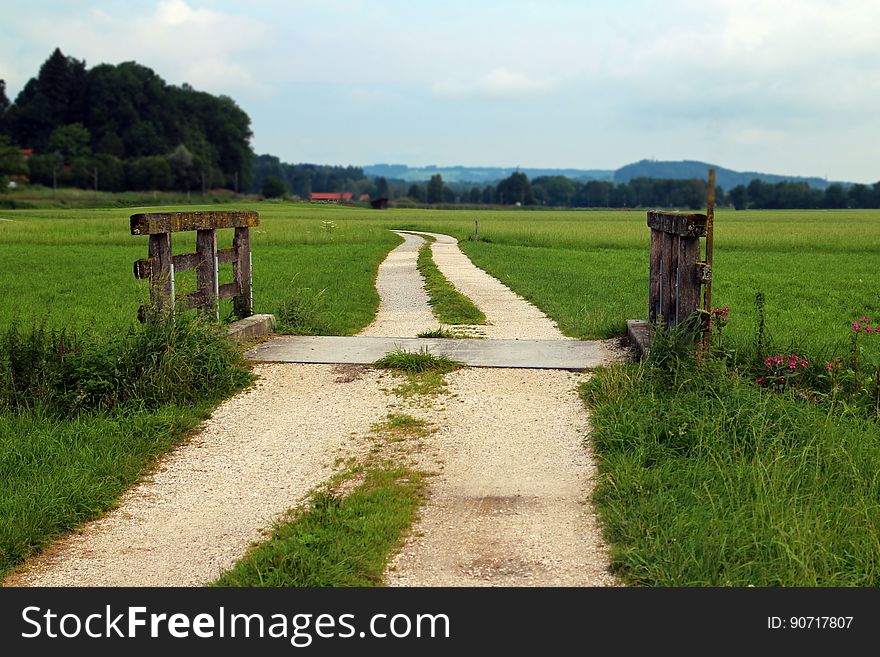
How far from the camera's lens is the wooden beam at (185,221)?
888cm

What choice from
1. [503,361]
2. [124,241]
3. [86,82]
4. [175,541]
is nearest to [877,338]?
[503,361]

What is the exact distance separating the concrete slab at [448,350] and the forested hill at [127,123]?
11664 centimetres

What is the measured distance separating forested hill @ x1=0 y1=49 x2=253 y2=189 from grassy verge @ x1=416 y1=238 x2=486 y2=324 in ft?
354

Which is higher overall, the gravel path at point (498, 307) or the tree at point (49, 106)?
the tree at point (49, 106)

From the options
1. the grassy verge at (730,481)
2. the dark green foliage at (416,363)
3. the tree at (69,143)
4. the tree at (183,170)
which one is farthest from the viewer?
the tree at (69,143)

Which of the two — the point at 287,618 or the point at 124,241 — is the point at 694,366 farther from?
the point at 124,241

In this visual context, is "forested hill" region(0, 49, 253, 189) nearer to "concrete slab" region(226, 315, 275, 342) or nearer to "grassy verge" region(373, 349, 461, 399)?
"concrete slab" region(226, 315, 275, 342)


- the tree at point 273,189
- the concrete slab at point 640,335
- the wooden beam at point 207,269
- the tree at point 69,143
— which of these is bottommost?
the concrete slab at point 640,335

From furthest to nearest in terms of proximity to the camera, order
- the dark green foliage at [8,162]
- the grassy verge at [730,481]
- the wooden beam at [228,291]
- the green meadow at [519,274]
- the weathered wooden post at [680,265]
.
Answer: the dark green foliage at [8,162] → the green meadow at [519,274] → the wooden beam at [228,291] → the weathered wooden post at [680,265] → the grassy verge at [730,481]

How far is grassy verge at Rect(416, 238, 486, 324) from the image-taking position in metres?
13.7

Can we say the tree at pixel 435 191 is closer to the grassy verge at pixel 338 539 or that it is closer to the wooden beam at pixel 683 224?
the wooden beam at pixel 683 224

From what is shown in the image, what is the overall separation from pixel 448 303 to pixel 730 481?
10.5m

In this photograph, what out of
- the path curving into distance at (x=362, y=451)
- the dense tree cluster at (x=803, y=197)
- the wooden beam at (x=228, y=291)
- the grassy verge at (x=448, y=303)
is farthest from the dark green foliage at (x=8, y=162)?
the dense tree cluster at (x=803, y=197)

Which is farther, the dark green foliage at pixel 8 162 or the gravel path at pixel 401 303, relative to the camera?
the dark green foliage at pixel 8 162
